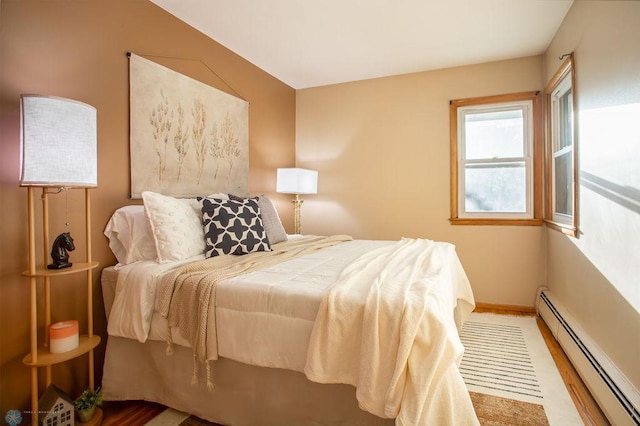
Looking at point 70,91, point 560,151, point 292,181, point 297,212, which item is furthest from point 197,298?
point 560,151

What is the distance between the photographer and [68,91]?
1975 mm

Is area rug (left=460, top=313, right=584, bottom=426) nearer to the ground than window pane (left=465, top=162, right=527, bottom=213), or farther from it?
nearer to the ground

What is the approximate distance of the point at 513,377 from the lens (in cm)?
224

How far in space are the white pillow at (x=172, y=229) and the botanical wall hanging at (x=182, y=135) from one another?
0.35m

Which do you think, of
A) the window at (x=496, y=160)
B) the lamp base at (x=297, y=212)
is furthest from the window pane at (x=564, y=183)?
the lamp base at (x=297, y=212)

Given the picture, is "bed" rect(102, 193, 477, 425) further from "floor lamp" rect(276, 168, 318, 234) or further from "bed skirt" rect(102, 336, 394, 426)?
"floor lamp" rect(276, 168, 318, 234)

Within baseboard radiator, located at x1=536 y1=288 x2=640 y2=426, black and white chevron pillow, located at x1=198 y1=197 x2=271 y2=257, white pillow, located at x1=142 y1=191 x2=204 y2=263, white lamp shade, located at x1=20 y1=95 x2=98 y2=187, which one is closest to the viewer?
white lamp shade, located at x1=20 y1=95 x2=98 y2=187

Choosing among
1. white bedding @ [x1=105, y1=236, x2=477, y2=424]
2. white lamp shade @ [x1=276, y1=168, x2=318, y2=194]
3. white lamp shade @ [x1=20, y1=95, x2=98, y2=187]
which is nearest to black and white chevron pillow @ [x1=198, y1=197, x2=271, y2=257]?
white bedding @ [x1=105, y1=236, x2=477, y2=424]

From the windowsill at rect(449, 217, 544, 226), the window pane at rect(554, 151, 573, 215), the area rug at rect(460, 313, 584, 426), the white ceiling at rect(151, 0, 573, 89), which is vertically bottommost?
the area rug at rect(460, 313, 584, 426)

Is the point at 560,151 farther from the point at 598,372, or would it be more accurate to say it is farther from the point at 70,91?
the point at 70,91

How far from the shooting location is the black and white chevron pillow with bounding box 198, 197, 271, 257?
227 centimetres

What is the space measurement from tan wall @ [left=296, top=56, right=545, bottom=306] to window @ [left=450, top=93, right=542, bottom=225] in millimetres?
97

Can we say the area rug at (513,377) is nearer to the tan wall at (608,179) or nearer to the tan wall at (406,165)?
the tan wall at (608,179)

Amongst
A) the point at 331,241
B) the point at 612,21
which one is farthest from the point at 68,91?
the point at 612,21
